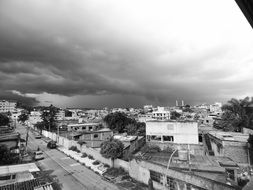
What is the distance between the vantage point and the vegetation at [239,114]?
40531mm

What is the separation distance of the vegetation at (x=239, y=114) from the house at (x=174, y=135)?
19.8 m

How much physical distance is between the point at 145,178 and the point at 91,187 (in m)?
6.06

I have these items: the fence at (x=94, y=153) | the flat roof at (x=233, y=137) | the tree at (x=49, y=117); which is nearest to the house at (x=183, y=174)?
the fence at (x=94, y=153)

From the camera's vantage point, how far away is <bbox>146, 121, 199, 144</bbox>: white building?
1177 inches

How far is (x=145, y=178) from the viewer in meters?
16.7

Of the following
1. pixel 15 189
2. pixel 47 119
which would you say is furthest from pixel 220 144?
pixel 47 119

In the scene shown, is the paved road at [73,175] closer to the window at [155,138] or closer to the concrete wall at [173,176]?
the concrete wall at [173,176]

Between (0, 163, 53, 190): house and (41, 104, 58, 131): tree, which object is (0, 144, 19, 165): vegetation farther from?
(41, 104, 58, 131): tree

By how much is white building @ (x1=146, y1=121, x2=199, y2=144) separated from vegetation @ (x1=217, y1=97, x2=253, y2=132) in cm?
1985

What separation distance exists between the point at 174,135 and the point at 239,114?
23.5m

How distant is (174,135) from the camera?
31.0 meters

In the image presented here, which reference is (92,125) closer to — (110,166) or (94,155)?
(94,155)

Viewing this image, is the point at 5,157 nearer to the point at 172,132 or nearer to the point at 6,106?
the point at 172,132

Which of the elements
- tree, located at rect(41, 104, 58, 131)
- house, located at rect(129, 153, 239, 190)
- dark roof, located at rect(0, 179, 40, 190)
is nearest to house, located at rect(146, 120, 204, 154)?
house, located at rect(129, 153, 239, 190)
